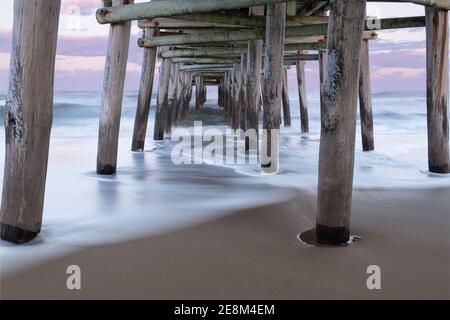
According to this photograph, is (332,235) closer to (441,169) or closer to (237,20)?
(441,169)

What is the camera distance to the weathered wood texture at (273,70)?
3840 millimetres

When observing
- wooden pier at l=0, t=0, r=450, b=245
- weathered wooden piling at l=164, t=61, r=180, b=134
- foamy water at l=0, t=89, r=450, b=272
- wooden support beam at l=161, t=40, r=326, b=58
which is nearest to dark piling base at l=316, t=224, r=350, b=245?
wooden pier at l=0, t=0, r=450, b=245

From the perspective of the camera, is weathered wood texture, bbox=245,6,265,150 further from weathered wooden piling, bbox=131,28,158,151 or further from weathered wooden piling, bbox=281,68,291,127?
weathered wooden piling, bbox=281,68,291,127

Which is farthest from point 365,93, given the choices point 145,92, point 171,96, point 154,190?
point 171,96

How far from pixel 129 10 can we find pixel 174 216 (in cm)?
178

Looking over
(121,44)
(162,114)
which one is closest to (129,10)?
(121,44)

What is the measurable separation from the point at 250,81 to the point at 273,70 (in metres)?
1.59

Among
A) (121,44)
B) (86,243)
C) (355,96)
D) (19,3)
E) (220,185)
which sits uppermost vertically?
(121,44)

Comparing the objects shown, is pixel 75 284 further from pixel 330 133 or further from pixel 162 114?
pixel 162 114

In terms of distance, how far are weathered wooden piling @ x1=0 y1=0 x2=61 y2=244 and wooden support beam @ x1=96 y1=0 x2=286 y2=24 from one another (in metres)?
1.73

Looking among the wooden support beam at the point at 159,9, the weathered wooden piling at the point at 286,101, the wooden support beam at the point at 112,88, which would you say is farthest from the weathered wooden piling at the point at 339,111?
the weathered wooden piling at the point at 286,101

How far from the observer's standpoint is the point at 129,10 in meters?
3.55

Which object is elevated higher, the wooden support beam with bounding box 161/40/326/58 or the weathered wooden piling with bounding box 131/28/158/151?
the wooden support beam with bounding box 161/40/326/58

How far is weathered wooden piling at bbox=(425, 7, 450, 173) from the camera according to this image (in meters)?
3.78
